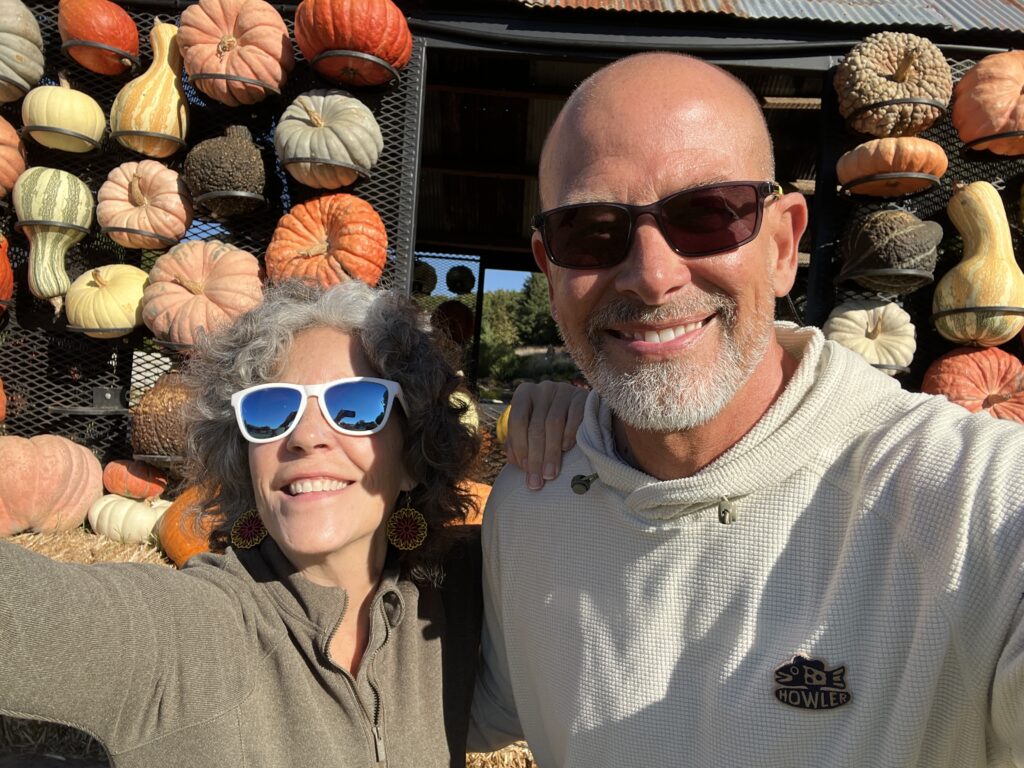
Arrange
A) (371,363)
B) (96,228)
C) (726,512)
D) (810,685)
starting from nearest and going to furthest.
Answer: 1. (810,685)
2. (726,512)
3. (371,363)
4. (96,228)

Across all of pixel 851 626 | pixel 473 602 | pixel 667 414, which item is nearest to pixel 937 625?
pixel 851 626

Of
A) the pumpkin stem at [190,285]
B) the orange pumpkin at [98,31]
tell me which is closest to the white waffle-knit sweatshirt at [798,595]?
the pumpkin stem at [190,285]

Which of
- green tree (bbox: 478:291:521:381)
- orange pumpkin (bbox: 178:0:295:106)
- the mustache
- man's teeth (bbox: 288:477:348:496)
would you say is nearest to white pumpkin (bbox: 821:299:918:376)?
the mustache

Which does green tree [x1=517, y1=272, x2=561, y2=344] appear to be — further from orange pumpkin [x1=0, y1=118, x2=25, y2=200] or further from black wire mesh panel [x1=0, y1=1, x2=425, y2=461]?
orange pumpkin [x1=0, y1=118, x2=25, y2=200]

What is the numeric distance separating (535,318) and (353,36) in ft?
68.2

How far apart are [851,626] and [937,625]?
126 millimetres

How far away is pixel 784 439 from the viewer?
1150 mm

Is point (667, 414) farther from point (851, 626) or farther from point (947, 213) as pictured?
point (947, 213)

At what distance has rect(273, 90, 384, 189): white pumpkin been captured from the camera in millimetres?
3446

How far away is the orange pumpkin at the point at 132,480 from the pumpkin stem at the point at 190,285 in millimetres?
1140

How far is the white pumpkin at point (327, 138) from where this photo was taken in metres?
3.45

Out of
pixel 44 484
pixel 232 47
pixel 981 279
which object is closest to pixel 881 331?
pixel 981 279

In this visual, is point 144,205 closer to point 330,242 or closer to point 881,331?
point 330,242

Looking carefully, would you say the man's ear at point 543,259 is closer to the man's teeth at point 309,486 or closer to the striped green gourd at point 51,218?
the man's teeth at point 309,486
